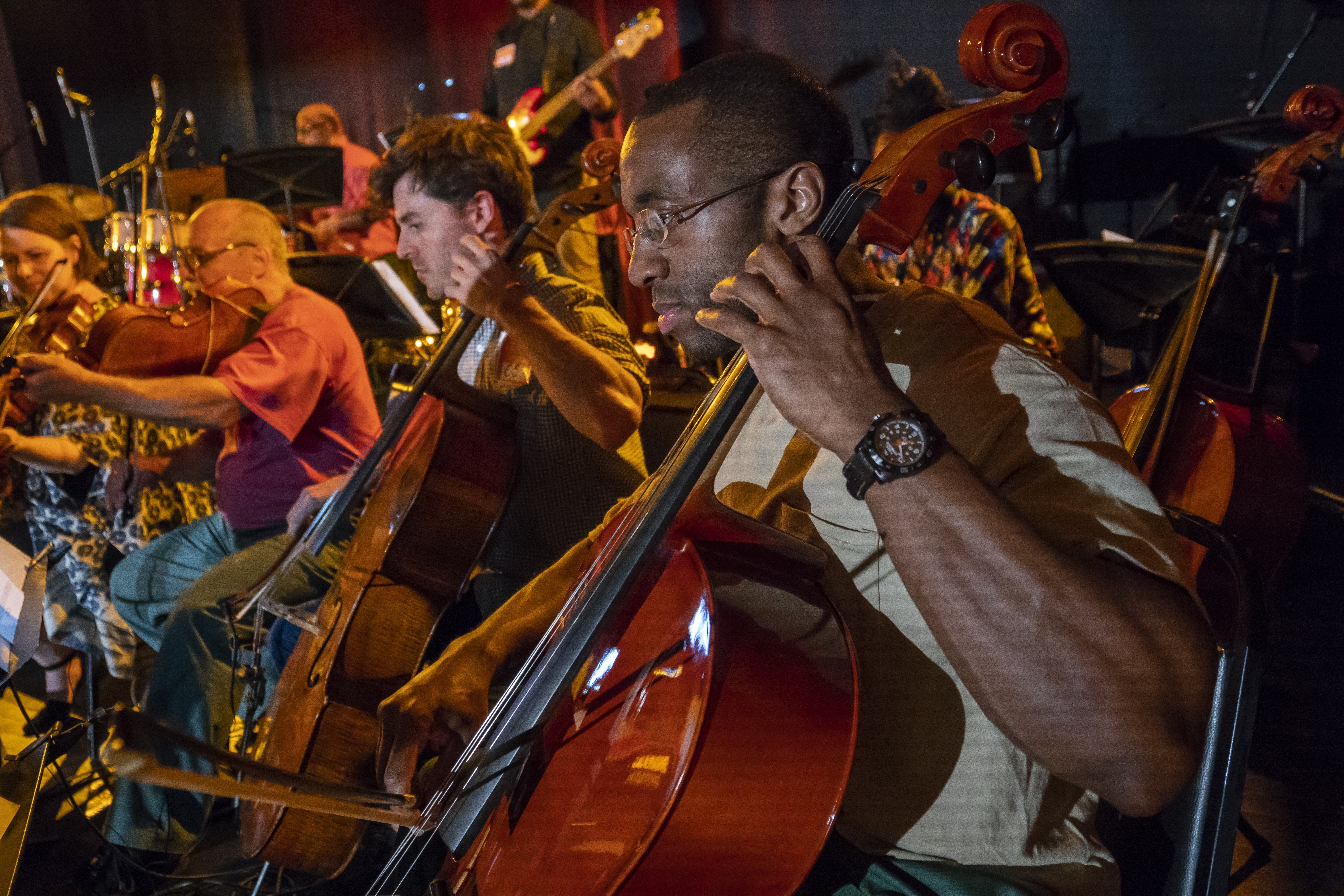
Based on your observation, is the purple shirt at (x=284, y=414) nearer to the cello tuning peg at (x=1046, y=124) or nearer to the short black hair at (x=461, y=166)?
the short black hair at (x=461, y=166)

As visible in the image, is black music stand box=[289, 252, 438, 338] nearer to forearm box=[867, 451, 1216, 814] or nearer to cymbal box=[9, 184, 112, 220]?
cymbal box=[9, 184, 112, 220]

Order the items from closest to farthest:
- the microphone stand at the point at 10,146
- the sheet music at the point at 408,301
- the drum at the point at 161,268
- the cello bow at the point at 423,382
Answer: the cello bow at the point at 423,382, the sheet music at the point at 408,301, the drum at the point at 161,268, the microphone stand at the point at 10,146

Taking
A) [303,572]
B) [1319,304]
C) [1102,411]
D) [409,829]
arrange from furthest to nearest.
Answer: [1319,304], [303,572], [409,829], [1102,411]

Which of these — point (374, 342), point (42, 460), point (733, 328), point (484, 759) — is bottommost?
point (374, 342)

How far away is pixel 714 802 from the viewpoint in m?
0.79

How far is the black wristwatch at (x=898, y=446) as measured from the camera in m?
0.72

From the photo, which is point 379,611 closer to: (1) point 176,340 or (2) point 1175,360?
(1) point 176,340

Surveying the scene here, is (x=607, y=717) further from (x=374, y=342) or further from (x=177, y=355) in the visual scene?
(x=374, y=342)

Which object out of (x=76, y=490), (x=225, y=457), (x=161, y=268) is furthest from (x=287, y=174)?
(x=225, y=457)

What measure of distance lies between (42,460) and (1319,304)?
4.51 meters

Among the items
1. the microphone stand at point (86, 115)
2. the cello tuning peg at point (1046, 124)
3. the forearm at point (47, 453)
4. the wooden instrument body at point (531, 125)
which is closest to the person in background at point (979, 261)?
the cello tuning peg at point (1046, 124)

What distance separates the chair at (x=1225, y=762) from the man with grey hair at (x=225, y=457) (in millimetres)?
1775

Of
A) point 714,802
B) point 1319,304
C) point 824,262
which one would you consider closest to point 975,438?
point 824,262

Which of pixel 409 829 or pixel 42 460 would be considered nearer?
pixel 409 829
